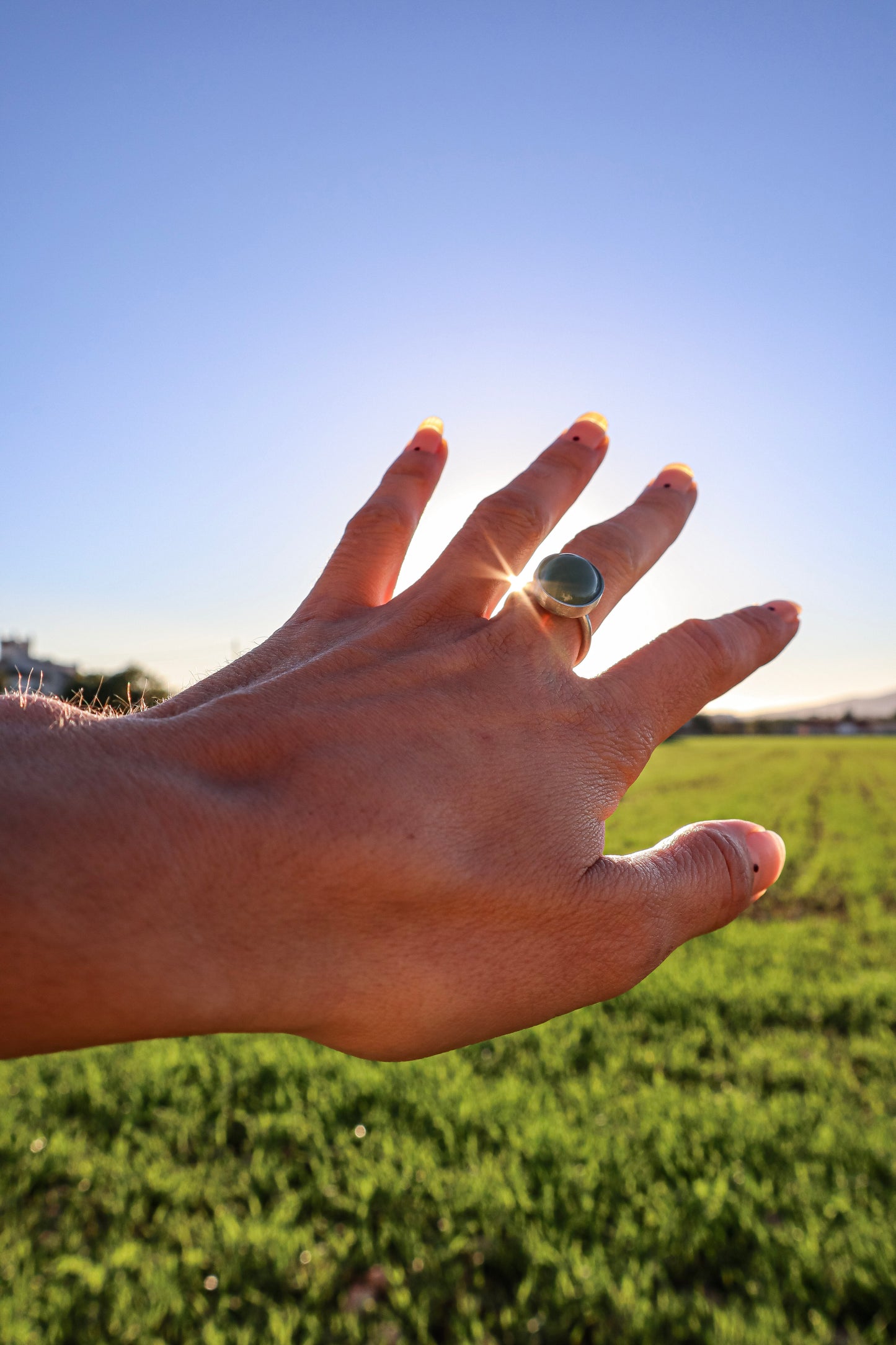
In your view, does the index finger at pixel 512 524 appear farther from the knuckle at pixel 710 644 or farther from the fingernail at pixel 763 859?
the fingernail at pixel 763 859

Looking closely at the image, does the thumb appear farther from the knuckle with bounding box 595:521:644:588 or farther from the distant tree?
the distant tree

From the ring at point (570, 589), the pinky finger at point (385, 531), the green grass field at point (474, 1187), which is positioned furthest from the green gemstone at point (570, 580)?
the green grass field at point (474, 1187)

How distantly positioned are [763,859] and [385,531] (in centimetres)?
120

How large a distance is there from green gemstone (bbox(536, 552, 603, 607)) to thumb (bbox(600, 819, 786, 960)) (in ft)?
1.76

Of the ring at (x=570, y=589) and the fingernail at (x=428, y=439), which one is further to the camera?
the fingernail at (x=428, y=439)

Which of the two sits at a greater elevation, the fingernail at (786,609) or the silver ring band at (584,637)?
the fingernail at (786,609)

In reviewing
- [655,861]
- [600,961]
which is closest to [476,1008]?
[600,961]

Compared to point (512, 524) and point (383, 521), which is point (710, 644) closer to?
point (512, 524)

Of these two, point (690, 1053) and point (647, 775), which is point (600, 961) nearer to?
point (690, 1053)

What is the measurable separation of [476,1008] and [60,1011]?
1.97 ft

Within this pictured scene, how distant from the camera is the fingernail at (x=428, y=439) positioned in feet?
7.56

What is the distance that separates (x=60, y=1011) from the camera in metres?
0.98

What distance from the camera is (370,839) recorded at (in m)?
1.23

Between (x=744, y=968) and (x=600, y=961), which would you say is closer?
(x=600, y=961)
